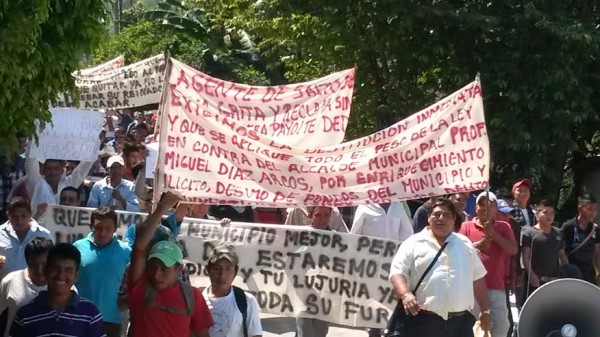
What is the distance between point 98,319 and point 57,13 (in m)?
1.55

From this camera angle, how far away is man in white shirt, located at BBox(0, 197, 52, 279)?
317 inches

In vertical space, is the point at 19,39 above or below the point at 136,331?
above

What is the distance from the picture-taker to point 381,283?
30.3ft

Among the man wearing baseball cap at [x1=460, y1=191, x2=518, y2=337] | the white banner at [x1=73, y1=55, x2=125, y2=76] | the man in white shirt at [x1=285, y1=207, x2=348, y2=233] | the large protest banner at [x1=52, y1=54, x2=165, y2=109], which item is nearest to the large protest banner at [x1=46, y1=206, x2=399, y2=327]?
the man in white shirt at [x1=285, y1=207, x2=348, y2=233]

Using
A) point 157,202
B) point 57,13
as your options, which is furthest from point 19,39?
point 157,202

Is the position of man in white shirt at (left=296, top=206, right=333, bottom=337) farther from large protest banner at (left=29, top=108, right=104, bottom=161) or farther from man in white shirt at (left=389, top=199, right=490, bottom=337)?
large protest banner at (left=29, top=108, right=104, bottom=161)

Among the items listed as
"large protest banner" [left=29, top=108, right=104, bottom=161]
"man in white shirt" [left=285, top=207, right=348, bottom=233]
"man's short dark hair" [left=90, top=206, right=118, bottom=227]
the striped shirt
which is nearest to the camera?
the striped shirt

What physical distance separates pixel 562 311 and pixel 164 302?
3.93 m

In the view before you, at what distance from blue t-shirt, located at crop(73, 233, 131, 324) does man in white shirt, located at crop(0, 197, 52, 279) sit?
47 cm

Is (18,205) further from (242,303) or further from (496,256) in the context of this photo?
(496,256)

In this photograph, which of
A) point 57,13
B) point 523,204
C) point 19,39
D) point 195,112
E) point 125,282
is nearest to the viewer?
point 19,39

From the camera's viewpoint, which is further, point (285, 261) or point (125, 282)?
point (285, 261)

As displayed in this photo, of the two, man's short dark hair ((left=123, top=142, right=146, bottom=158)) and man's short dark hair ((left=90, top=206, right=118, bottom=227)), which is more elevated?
man's short dark hair ((left=123, top=142, right=146, bottom=158))

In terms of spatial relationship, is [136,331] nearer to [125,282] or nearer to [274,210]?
[125,282]
